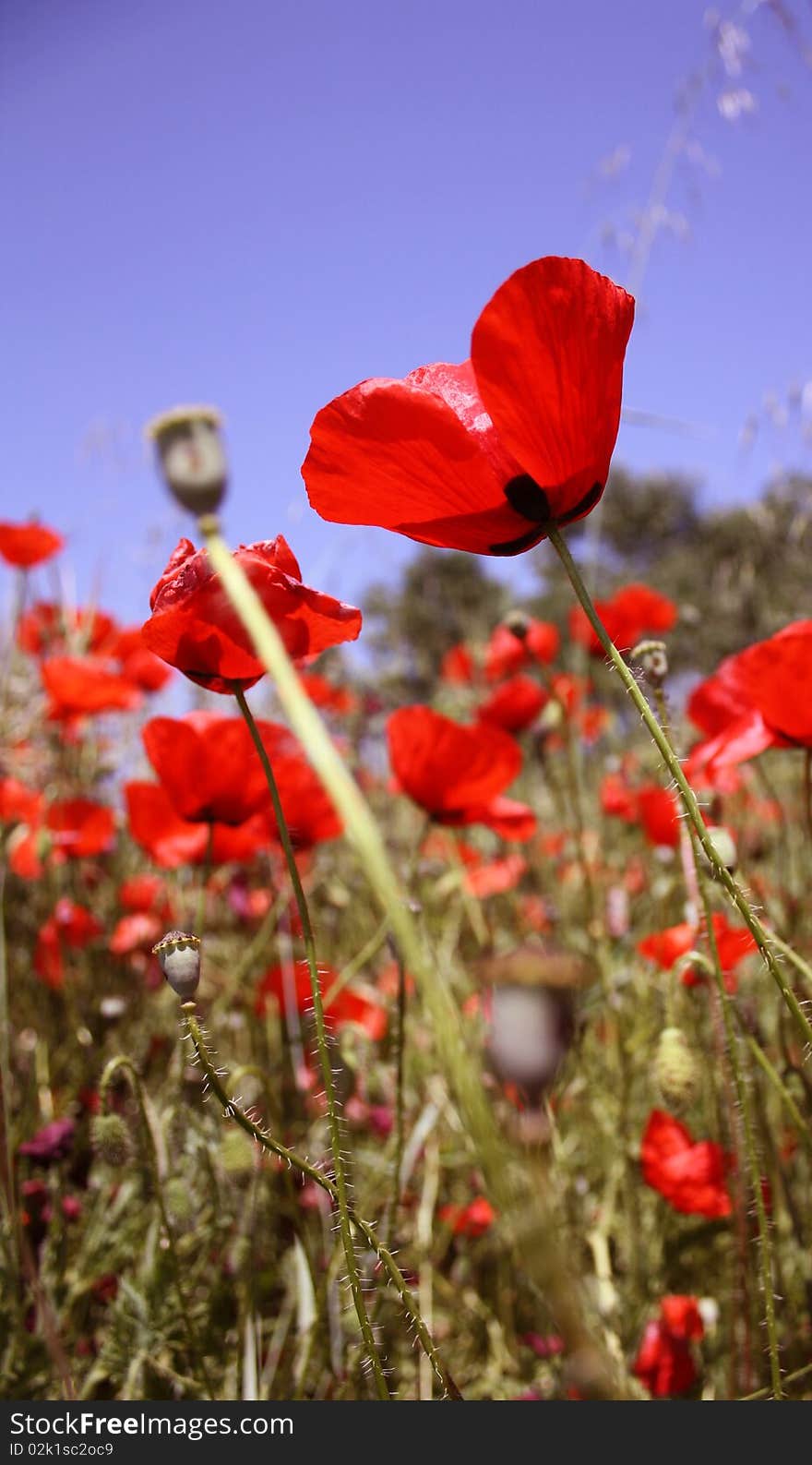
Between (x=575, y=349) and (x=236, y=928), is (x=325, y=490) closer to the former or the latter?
(x=575, y=349)

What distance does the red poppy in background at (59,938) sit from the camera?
1444mm

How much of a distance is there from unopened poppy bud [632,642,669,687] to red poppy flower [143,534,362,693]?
0.23 meters

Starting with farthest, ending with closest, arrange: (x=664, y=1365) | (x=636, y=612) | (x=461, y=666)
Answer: (x=461, y=666), (x=636, y=612), (x=664, y=1365)

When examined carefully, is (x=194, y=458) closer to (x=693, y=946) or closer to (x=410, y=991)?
(x=693, y=946)

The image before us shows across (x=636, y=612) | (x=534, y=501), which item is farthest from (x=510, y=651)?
(x=534, y=501)

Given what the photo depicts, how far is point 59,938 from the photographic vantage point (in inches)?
56.0

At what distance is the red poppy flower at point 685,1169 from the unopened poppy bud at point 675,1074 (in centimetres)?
16

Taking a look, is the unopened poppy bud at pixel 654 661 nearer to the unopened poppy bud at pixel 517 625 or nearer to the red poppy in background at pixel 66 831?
the unopened poppy bud at pixel 517 625

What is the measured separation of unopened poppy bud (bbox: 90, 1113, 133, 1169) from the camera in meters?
0.79

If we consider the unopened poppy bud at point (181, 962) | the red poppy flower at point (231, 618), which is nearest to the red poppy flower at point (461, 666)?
the red poppy flower at point (231, 618)

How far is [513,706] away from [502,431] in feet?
4.50

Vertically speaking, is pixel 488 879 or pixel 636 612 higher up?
pixel 636 612

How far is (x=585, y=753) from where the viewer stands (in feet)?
9.75

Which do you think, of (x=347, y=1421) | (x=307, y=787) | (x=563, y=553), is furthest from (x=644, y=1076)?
(x=563, y=553)
